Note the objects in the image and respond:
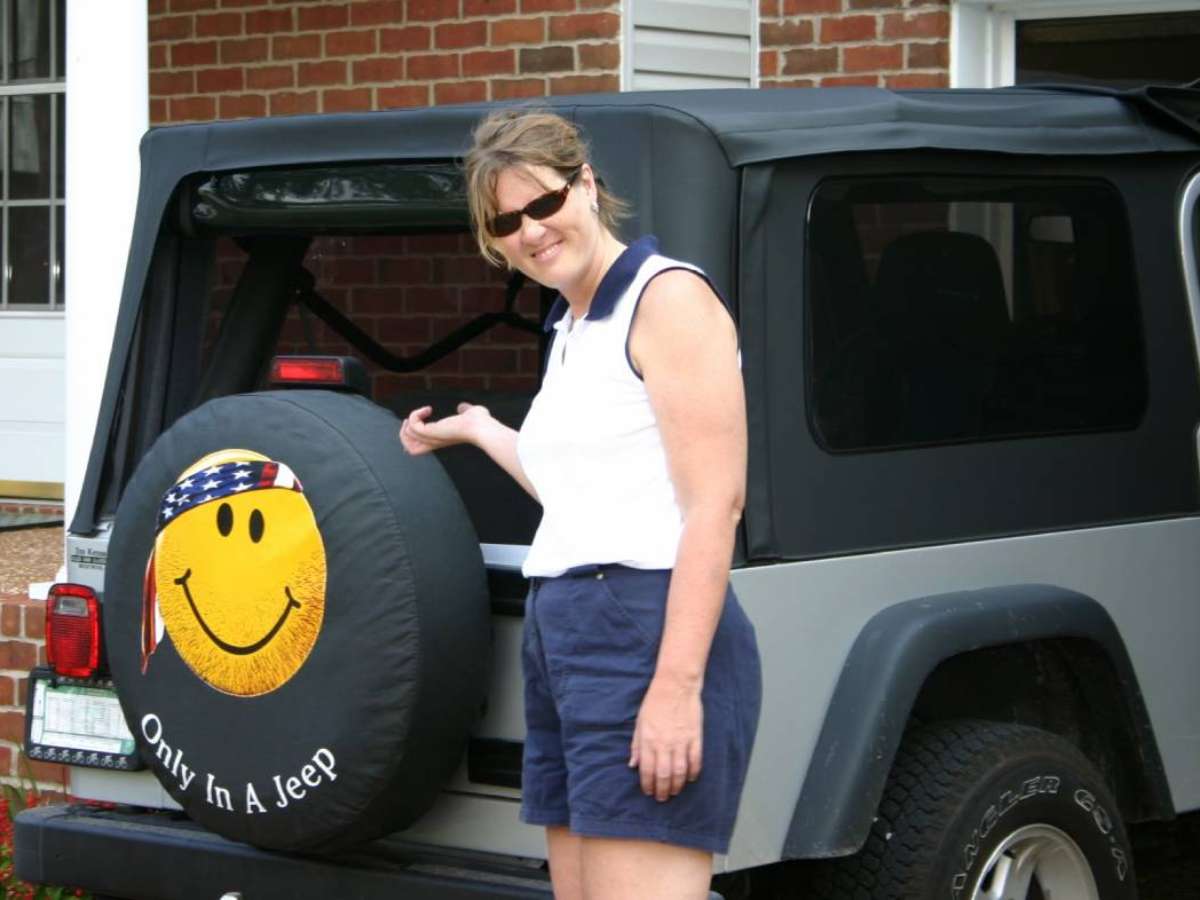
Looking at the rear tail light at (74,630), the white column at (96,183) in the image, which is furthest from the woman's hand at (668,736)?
the white column at (96,183)

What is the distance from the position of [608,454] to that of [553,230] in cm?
35

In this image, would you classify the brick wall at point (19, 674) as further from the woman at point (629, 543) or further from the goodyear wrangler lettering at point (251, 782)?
the woman at point (629, 543)

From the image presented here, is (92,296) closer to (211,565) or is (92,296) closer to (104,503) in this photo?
(104,503)

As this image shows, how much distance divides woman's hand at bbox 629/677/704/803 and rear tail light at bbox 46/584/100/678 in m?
1.57

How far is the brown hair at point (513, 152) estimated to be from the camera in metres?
3.18

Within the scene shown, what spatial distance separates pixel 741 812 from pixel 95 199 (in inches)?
133

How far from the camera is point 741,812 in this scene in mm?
3602

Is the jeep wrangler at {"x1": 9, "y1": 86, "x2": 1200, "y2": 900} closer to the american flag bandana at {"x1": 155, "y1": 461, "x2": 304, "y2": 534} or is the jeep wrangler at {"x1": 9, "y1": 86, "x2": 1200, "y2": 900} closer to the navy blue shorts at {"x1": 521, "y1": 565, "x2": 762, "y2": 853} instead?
the american flag bandana at {"x1": 155, "y1": 461, "x2": 304, "y2": 534}

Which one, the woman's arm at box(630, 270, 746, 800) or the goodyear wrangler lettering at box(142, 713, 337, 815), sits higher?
the woman's arm at box(630, 270, 746, 800)

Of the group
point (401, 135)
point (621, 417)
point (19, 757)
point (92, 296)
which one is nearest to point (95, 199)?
point (92, 296)

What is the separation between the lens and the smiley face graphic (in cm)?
358

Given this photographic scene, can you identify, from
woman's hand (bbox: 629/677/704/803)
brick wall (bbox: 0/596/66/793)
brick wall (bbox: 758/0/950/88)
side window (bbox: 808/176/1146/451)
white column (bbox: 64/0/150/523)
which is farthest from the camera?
brick wall (bbox: 758/0/950/88)

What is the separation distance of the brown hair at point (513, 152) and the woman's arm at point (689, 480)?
0.24 m

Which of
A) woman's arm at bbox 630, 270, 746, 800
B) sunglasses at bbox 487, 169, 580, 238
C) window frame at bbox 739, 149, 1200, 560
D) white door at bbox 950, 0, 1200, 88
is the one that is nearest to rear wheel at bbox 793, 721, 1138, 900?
window frame at bbox 739, 149, 1200, 560
